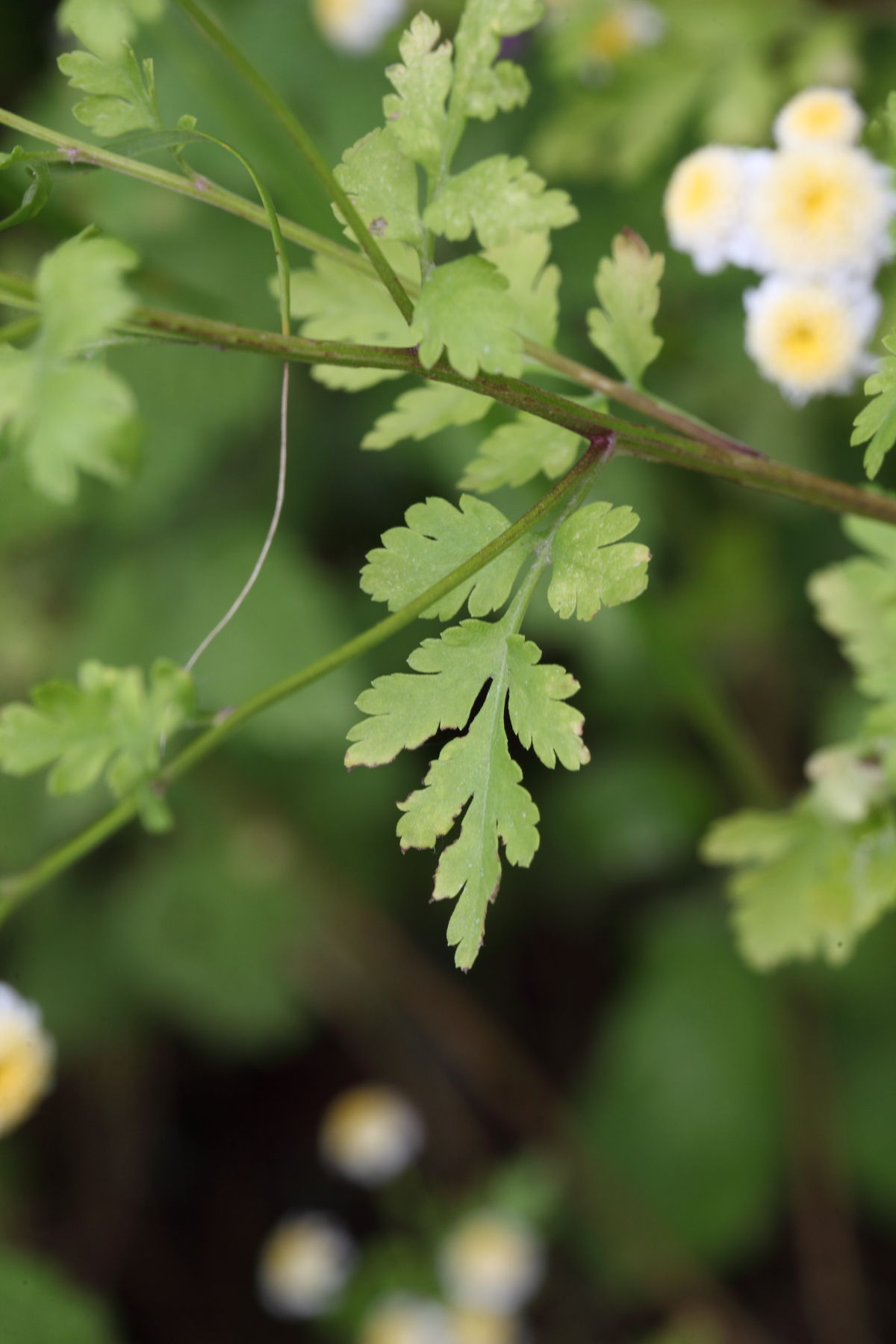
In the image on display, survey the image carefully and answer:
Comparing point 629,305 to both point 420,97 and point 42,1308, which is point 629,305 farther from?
point 42,1308

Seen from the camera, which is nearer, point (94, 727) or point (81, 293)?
point (81, 293)

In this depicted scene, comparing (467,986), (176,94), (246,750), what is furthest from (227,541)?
(467,986)

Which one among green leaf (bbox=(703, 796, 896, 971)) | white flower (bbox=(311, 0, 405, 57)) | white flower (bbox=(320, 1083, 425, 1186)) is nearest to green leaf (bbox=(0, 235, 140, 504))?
green leaf (bbox=(703, 796, 896, 971))

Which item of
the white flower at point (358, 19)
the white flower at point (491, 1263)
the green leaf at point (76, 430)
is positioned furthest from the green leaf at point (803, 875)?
the white flower at point (358, 19)

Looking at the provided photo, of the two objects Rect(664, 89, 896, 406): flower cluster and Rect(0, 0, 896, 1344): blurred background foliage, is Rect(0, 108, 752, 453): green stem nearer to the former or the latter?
Rect(664, 89, 896, 406): flower cluster

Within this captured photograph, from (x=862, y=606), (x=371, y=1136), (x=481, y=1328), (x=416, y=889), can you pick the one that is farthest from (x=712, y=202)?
(x=481, y=1328)

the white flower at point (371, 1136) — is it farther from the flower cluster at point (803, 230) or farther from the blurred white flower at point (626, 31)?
the blurred white flower at point (626, 31)
